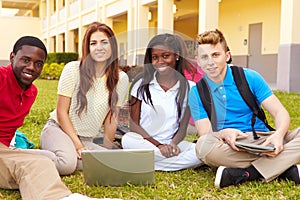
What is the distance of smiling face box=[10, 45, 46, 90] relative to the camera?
2.36 m

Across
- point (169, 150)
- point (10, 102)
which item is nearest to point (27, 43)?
point (10, 102)

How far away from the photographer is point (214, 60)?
2660 millimetres

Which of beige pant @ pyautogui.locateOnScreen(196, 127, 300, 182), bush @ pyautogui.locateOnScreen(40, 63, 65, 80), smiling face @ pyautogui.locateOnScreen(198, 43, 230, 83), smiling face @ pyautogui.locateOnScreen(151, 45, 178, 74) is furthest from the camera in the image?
bush @ pyautogui.locateOnScreen(40, 63, 65, 80)

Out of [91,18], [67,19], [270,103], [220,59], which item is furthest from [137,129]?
[67,19]

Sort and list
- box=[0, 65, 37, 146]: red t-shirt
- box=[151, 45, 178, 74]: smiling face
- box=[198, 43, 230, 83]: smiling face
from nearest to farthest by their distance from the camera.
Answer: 1. box=[151, 45, 178, 74]: smiling face
2. box=[0, 65, 37, 146]: red t-shirt
3. box=[198, 43, 230, 83]: smiling face

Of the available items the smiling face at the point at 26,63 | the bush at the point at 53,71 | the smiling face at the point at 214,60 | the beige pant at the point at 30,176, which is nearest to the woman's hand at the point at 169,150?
the smiling face at the point at 214,60

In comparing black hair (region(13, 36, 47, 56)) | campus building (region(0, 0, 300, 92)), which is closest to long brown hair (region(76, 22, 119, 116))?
campus building (region(0, 0, 300, 92))

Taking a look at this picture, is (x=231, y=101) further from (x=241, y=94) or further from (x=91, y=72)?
(x=91, y=72)

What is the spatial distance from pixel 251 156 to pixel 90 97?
106cm

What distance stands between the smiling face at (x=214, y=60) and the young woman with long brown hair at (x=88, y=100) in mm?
515

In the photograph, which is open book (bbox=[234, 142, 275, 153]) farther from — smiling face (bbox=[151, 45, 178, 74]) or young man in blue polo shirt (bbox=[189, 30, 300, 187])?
smiling face (bbox=[151, 45, 178, 74])

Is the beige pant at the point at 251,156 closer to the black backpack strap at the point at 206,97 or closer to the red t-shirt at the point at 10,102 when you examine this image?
the black backpack strap at the point at 206,97

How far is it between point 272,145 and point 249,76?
48 cm

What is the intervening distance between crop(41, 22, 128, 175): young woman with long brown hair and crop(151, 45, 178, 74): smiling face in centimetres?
24
